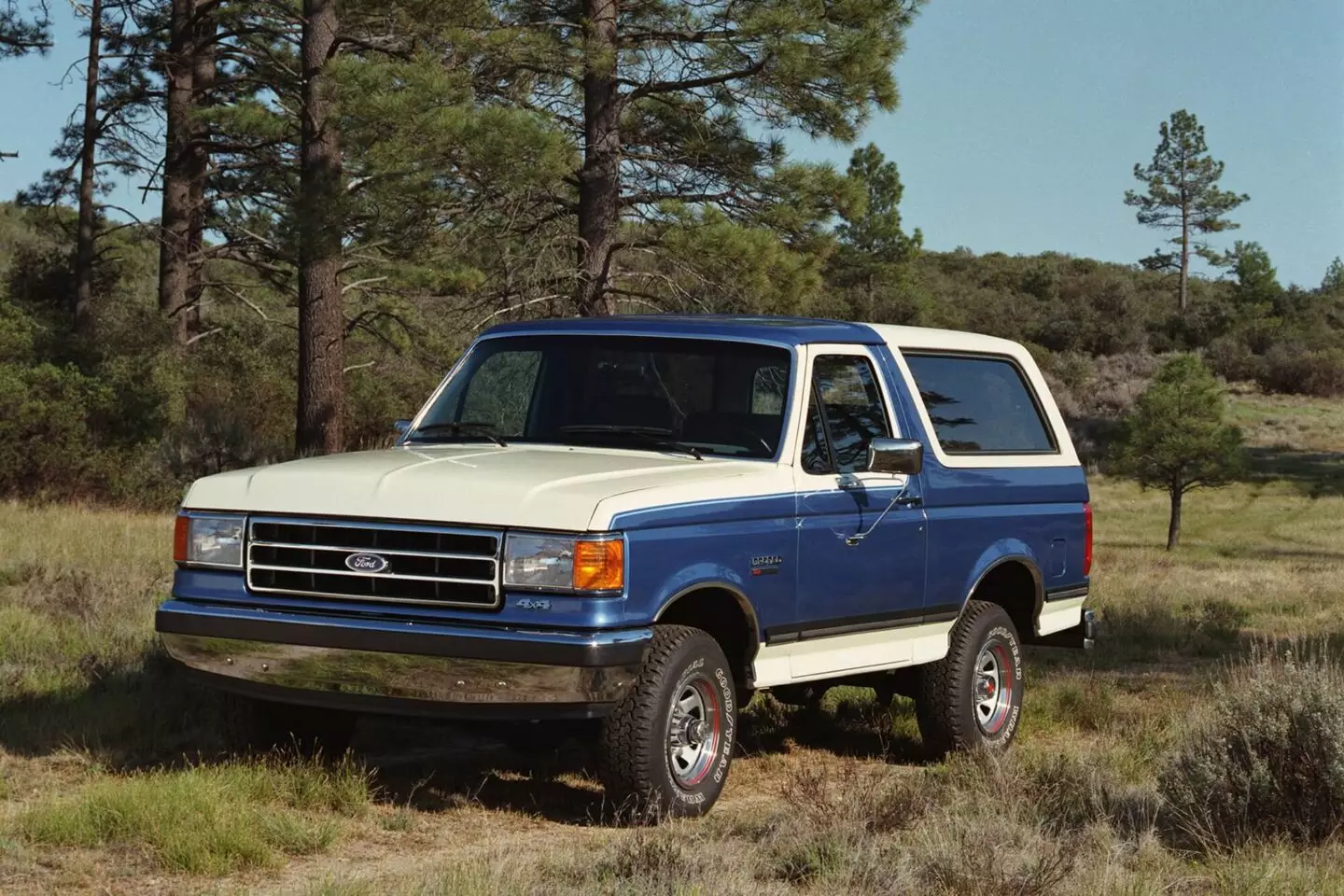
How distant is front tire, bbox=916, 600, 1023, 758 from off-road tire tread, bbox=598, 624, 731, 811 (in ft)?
7.36

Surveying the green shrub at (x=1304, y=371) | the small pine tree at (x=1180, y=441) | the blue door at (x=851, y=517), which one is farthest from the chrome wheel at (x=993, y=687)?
the green shrub at (x=1304, y=371)

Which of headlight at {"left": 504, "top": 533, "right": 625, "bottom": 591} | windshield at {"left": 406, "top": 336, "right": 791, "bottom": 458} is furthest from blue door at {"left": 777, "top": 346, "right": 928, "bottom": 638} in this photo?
headlight at {"left": 504, "top": 533, "right": 625, "bottom": 591}

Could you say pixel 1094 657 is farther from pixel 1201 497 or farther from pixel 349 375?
pixel 1201 497

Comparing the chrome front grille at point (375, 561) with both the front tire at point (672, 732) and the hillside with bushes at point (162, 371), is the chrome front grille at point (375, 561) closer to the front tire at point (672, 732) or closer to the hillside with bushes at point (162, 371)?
the front tire at point (672, 732)

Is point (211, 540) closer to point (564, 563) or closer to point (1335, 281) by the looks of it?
point (564, 563)

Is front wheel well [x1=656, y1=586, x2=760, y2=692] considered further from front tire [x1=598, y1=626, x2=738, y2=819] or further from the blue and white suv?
front tire [x1=598, y1=626, x2=738, y2=819]

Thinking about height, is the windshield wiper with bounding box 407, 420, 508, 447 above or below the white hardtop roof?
below

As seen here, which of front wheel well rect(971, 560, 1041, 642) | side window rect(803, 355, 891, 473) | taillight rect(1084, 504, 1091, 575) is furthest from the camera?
taillight rect(1084, 504, 1091, 575)

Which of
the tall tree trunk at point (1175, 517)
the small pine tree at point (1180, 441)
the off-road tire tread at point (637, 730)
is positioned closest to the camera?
the off-road tire tread at point (637, 730)

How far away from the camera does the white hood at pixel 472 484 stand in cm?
612

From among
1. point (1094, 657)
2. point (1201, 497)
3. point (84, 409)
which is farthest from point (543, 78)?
A: point (1201, 497)

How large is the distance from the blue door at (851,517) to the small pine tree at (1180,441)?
125 ft

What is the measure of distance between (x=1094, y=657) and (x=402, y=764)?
7.19 m

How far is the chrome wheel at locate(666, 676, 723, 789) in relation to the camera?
21.5 feet
